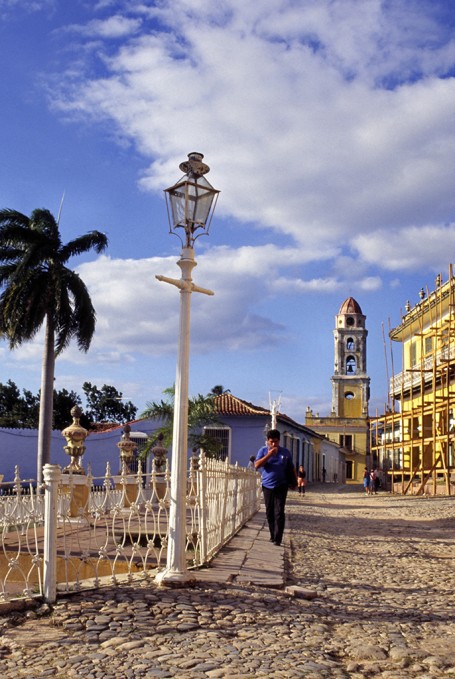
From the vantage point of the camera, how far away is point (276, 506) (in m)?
8.71

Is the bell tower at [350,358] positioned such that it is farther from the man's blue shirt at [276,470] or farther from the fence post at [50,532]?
the fence post at [50,532]

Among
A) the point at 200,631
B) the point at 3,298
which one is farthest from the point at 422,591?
the point at 3,298

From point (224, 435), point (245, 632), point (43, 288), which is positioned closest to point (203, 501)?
point (245, 632)

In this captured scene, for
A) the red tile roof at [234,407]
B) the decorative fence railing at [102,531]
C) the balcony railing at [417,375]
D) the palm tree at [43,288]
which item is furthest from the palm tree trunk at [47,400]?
the balcony railing at [417,375]

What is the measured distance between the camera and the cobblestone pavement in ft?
12.8

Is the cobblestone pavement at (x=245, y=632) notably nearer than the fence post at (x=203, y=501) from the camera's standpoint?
Yes

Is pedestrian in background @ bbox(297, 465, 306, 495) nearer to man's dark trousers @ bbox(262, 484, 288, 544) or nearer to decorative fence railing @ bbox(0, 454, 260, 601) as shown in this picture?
decorative fence railing @ bbox(0, 454, 260, 601)

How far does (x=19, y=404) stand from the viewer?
1945 inches

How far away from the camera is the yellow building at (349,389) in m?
60.3

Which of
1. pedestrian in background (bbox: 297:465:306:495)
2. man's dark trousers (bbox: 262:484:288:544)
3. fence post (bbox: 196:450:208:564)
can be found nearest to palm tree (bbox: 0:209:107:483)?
pedestrian in background (bbox: 297:465:306:495)

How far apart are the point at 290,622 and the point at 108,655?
1.38 metres

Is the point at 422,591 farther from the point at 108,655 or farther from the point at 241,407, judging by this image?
the point at 241,407

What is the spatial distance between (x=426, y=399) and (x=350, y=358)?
1134 inches

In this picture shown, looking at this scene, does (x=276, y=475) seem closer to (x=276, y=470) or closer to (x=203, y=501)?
(x=276, y=470)
